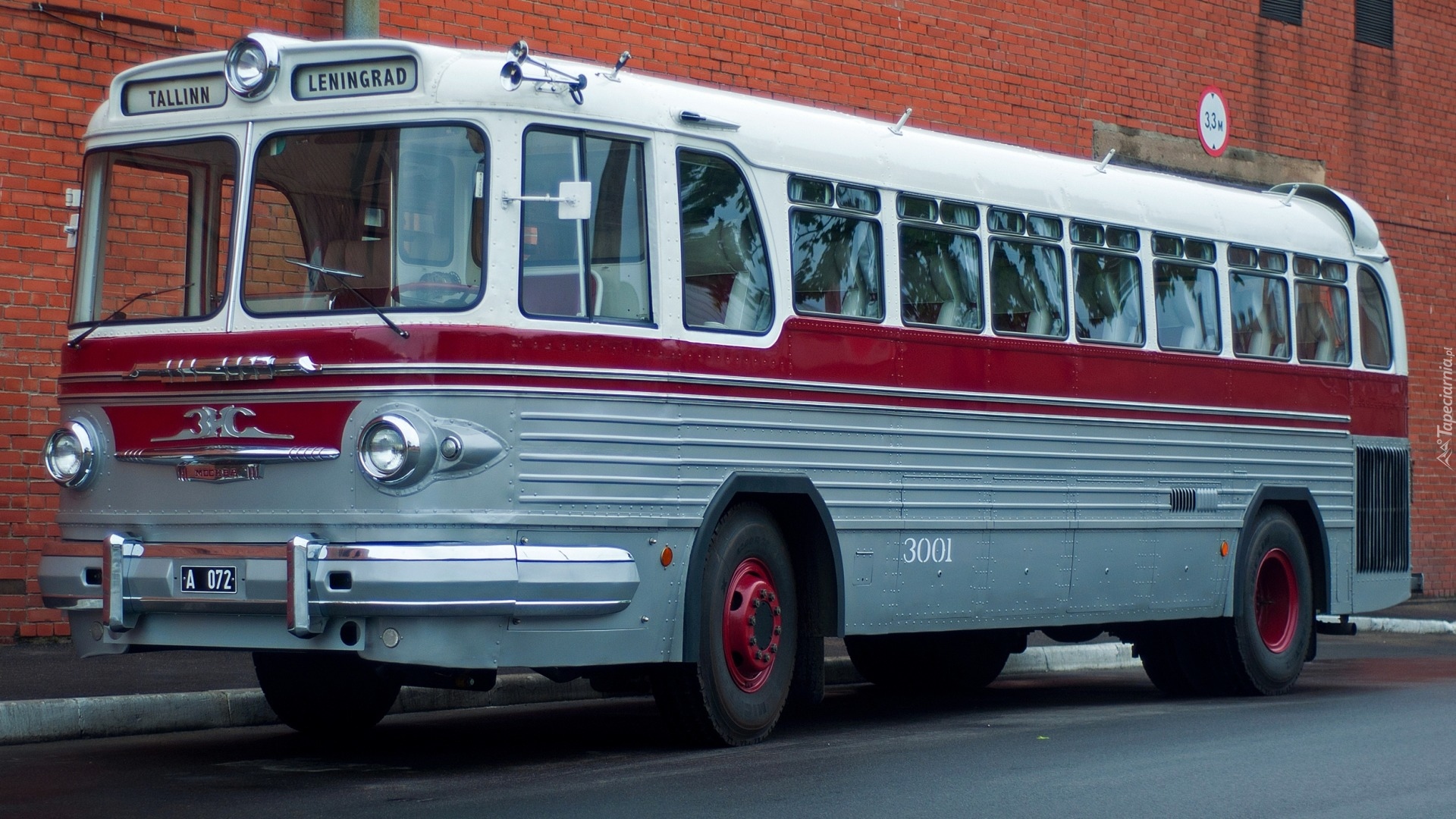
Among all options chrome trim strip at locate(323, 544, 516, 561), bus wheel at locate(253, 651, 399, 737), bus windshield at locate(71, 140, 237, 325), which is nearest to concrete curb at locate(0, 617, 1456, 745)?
bus wheel at locate(253, 651, 399, 737)

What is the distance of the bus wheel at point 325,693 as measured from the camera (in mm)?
9469

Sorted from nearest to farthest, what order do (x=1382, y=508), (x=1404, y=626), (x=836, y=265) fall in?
(x=836, y=265) < (x=1382, y=508) < (x=1404, y=626)

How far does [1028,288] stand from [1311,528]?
11.6 feet

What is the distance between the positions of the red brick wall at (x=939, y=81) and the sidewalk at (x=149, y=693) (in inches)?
41.4

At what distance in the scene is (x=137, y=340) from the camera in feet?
27.7

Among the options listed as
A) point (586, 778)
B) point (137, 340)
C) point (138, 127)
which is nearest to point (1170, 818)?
point (586, 778)

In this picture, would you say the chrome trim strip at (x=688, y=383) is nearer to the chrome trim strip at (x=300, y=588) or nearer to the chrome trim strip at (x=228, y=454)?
the chrome trim strip at (x=228, y=454)

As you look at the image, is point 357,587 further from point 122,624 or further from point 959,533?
point 959,533

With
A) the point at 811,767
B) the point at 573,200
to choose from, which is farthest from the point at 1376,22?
the point at 573,200

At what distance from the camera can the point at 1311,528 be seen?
43.6ft

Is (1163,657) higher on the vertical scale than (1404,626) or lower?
higher

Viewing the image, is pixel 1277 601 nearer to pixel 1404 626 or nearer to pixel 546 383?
pixel 1404 626

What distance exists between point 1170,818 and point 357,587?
10.4 feet

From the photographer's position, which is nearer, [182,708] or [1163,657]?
[182,708]
